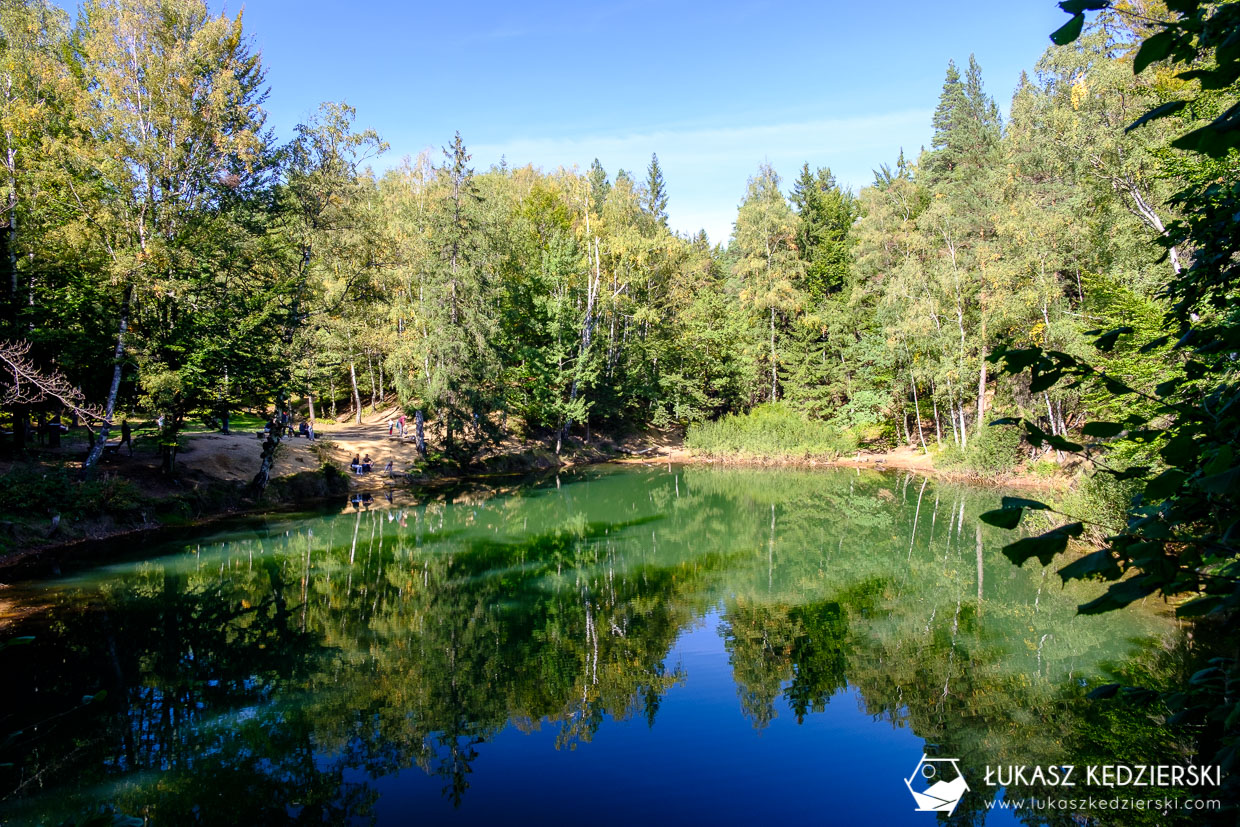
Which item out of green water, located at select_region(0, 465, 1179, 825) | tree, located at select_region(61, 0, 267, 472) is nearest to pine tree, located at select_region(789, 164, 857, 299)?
green water, located at select_region(0, 465, 1179, 825)

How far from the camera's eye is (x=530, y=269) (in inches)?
1572

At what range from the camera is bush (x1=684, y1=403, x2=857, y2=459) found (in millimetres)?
37688

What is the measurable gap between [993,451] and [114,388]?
99.9 ft

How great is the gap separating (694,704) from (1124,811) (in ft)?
16.3

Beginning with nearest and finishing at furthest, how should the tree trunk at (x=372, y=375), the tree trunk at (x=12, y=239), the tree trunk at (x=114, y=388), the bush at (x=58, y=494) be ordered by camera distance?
1. the bush at (x=58, y=494)
2. the tree trunk at (x=12, y=239)
3. the tree trunk at (x=114, y=388)
4. the tree trunk at (x=372, y=375)

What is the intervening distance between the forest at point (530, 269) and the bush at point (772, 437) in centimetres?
23

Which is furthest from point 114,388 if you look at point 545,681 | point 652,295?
point 652,295

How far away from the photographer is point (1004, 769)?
779cm

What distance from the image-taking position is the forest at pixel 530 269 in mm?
18375

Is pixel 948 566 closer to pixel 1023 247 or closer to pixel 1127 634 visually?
pixel 1127 634

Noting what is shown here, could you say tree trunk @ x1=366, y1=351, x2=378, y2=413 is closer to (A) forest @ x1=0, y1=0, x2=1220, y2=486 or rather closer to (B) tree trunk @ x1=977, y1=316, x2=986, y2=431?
(A) forest @ x1=0, y1=0, x2=1220, y2=486

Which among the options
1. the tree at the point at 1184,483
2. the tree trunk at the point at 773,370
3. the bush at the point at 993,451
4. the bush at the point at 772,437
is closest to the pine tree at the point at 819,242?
the tree trunk at the point at 773,370

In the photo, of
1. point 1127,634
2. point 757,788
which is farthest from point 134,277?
point 1127,634

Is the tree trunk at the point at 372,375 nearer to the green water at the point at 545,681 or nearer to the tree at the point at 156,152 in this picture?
the tree at the point at 156,152
